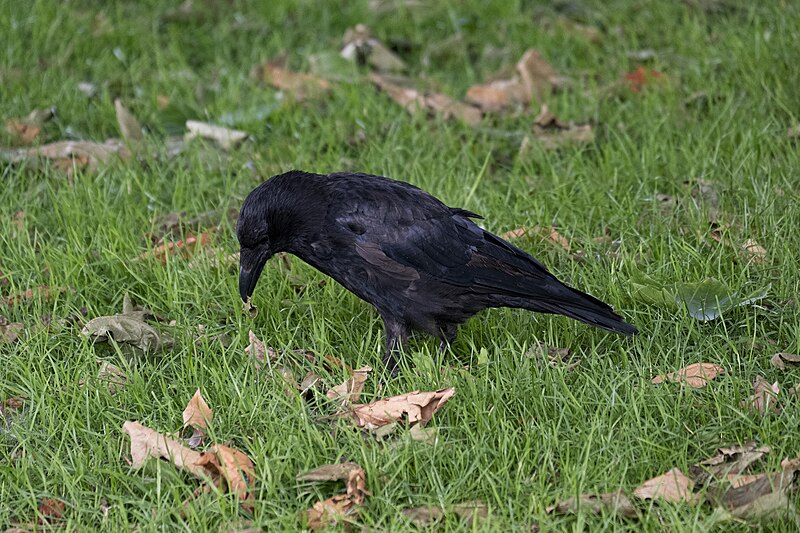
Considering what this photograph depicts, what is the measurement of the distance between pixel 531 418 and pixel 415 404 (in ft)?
1.25

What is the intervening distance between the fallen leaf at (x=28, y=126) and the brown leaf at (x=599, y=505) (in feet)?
12.8

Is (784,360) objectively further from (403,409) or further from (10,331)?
(10,331)

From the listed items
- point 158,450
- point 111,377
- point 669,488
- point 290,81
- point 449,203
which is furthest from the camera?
point 290,81

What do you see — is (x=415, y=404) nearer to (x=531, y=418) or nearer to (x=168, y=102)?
(x=531, y=418)

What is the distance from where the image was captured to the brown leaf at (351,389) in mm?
3625

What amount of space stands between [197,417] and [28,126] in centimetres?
299

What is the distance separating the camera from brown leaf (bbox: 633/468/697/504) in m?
3.04

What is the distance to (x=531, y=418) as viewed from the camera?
342cm

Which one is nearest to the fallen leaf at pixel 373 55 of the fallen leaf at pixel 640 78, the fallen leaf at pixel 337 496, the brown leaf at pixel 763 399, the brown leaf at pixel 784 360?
the fallen leaf at pixel 640 78

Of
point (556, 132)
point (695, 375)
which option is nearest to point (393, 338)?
point (695, 375)

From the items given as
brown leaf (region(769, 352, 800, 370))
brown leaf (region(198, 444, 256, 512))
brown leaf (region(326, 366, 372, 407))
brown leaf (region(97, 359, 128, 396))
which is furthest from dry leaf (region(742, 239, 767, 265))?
brown leaf (region(97, 359, 128, 396))

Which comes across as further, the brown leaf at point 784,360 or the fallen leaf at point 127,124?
the fallen leaf at point 127,124

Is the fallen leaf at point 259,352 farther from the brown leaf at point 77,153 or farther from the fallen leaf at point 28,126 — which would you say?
the fallen leaf at point 28,126

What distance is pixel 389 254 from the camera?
12.8 feet
